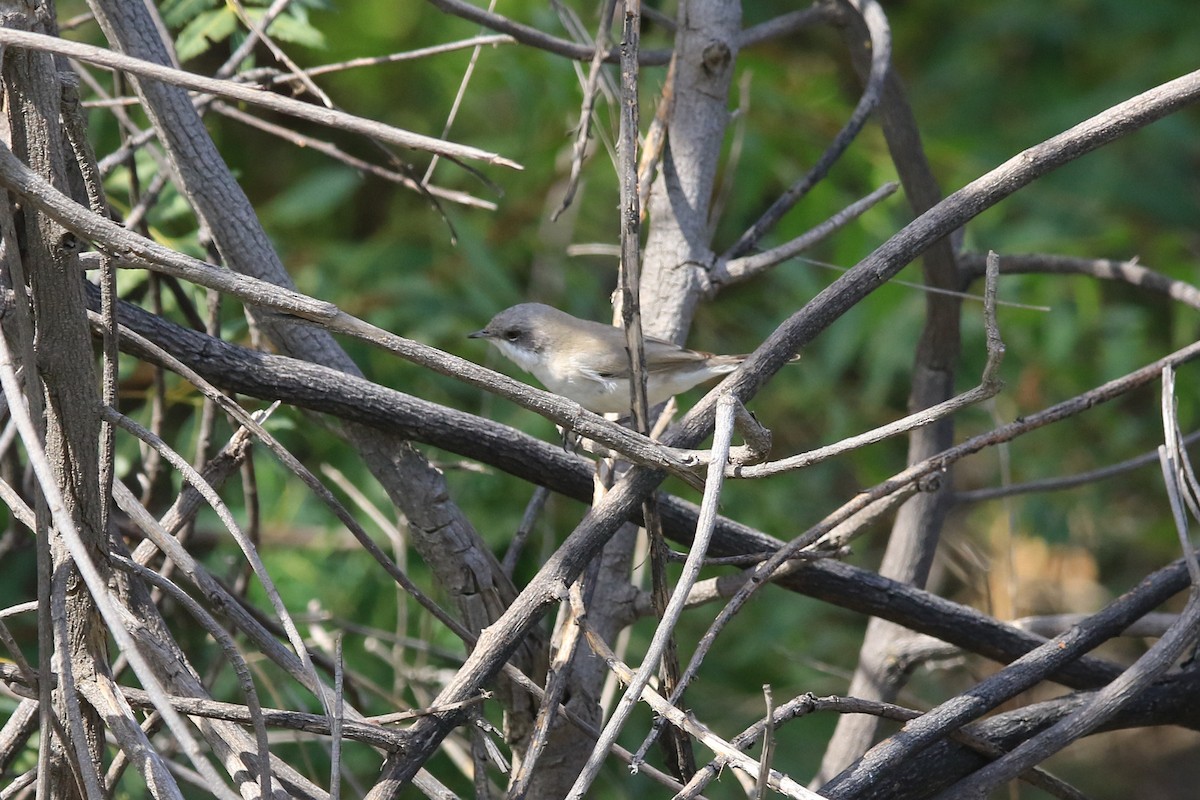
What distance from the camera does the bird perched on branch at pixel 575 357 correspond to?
3379 millimetres

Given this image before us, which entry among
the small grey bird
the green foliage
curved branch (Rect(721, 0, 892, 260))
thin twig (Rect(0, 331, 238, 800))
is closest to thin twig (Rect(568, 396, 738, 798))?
thin twig (Rect(0, 331, 238, 800))

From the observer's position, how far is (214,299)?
228cm

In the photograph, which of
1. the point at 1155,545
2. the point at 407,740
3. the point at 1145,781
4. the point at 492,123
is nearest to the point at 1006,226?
the point at 1155,545

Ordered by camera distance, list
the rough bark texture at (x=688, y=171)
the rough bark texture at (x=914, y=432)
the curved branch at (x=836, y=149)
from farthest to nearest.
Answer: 1. the rough bark texture at (x=914, y=432)
2. the rough bark texture at (x=688, y=171)
3. the curved branch at (x=836, y=149)

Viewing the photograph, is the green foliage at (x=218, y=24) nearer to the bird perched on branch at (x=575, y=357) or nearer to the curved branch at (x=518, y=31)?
the curved branch at (x=518, y=31)

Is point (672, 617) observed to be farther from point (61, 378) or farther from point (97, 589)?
point (61, 378)

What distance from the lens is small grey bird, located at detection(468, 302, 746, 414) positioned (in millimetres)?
3379

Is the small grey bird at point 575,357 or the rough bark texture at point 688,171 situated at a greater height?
the rough bark texture at point 688,171

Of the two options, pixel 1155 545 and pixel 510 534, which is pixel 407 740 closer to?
pixel 510 534

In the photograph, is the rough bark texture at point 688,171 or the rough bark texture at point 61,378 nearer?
the rough bark texture at point 61,378

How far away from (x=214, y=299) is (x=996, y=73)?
4675 mm

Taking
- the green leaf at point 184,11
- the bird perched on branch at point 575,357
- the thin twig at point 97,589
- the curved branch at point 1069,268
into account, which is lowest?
the thin twig at point 97,589

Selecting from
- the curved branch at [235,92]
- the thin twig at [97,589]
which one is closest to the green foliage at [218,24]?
the curved branch at [235,92]

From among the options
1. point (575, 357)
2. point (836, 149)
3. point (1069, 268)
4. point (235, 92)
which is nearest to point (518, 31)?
point (836, 149)
